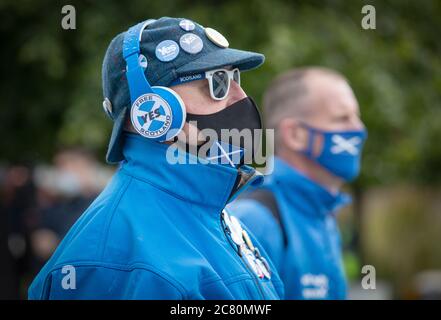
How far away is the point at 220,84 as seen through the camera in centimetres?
295

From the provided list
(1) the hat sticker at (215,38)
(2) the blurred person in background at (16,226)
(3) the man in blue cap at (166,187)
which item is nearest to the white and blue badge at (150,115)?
(3) the man in blue cap at (166,187)

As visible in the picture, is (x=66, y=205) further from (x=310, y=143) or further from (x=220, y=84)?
(x=220, y=84)

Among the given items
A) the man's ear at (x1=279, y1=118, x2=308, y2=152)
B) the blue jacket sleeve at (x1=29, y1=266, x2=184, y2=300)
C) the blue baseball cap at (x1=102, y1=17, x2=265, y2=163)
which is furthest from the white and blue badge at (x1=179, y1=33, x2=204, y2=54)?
the man's ear at (x1=279, y1=118, x2=308, y2=152)

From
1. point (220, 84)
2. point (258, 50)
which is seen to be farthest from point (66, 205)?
point (220, 84)

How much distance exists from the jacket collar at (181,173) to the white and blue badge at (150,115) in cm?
5

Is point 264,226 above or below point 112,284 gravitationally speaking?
below

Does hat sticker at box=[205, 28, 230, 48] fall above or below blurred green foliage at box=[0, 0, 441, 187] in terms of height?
above

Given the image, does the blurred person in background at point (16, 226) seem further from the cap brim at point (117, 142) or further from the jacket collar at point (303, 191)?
the cap brim at point (117, 142)

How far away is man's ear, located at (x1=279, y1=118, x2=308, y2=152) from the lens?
16.0ft

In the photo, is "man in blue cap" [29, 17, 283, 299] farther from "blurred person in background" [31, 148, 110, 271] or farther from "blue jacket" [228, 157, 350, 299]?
"blurred person in background" [31, 148, 110, 271]

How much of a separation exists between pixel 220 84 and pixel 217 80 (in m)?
0.03

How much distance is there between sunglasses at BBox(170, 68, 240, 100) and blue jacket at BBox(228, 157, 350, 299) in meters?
1.34
